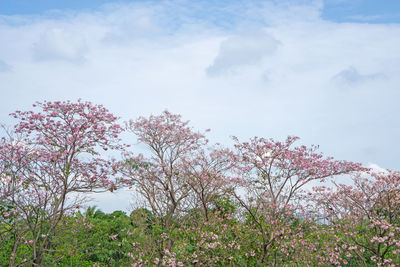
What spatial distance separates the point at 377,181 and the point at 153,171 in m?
6.56

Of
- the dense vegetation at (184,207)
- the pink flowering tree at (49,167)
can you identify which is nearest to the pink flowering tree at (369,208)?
the dense vegetation at (184,207)

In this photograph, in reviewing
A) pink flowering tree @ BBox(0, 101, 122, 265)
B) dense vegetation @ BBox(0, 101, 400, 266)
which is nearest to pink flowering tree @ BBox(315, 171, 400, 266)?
→ dense vegetation @ BBox(0, 101, 400, 266)

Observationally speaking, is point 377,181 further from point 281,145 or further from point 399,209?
point 281,145

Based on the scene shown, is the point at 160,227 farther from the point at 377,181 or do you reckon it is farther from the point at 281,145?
the point at 377,181

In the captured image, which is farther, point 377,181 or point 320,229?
point 320,229

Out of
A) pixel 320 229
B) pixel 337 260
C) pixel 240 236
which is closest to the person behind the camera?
pixel 240 236

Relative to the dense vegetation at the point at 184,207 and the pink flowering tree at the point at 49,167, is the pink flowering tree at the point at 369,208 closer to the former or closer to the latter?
the dense vegetation at the point at 184,207

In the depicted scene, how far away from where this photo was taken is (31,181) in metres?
9.23

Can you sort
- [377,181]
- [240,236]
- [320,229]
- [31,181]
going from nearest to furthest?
[31,181] → [377,181] → [240,236] → [320,229]

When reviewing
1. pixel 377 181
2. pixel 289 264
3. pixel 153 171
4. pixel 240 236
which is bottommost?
pixel 289 264

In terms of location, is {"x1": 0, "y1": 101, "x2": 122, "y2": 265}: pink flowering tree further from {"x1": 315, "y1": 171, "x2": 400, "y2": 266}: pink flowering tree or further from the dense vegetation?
{"x1": 315, "y1": 171, "x2": 400, "y2": 266}: pink flowering tree

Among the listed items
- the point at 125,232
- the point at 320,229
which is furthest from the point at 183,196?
the point at 320,229

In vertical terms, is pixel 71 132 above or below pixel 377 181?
above

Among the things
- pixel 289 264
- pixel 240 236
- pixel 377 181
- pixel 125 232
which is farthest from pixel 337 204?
pixel 125 232
